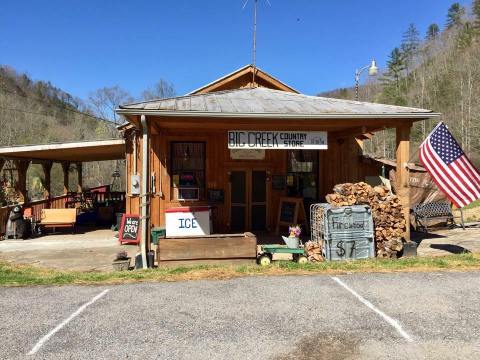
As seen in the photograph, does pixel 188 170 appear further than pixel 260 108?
Yes

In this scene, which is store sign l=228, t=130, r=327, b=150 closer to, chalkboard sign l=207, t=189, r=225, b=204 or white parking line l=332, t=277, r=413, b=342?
white parking line l=332, t=277, r=413, b=342

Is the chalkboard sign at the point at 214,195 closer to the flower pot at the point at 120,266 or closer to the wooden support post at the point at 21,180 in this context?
the flower pot at the point at 120,266

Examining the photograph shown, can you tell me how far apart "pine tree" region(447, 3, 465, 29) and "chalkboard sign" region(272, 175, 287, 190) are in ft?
256

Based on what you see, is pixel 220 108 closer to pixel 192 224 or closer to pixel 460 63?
pixel 192 224

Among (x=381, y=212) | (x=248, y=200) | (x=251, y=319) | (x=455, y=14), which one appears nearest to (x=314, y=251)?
(x=381, y=212)

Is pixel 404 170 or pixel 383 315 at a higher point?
pixel 404 170

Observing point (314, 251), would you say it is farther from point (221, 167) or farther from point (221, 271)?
point (221, 167)

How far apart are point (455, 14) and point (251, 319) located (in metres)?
94.5

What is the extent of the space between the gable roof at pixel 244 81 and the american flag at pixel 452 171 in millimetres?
6944

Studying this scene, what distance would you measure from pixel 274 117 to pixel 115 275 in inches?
176

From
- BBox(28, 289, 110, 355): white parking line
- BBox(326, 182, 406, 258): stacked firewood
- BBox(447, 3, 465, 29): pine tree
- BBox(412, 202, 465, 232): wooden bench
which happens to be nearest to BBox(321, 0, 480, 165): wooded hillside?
BBox(447, 3, 465, 29): pine tree

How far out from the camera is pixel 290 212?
481 inches

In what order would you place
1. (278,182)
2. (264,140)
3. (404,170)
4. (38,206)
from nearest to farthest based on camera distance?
(264,140)
(404,170)
(278,182)
(38,206)

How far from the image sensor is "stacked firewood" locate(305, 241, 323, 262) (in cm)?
855
